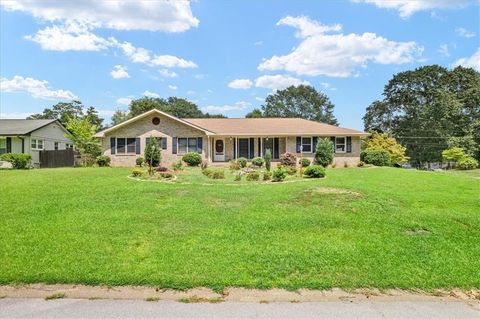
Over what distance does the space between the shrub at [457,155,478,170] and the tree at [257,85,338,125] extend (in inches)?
1214

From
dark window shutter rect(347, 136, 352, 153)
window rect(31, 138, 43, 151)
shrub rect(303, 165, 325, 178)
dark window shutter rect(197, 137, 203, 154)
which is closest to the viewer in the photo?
shrub rect(303, 165, 325, 178)

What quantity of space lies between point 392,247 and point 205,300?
156 inches

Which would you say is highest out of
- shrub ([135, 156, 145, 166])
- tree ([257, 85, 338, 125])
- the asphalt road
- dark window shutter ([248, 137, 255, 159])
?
tree ([257, 85, 338, 125])

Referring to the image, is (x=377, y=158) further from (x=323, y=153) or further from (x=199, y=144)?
(x=199, y=144)

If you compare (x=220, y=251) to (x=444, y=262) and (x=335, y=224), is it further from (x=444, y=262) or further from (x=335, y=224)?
(x=444, y=262)

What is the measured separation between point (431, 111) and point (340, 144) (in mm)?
26213

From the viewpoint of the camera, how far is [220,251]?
264 inches

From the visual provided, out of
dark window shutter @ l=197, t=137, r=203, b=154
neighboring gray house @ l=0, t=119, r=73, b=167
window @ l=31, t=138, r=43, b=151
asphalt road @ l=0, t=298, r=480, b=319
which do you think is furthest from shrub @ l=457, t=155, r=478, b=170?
window @ l=31, t=138, r=43, b=151

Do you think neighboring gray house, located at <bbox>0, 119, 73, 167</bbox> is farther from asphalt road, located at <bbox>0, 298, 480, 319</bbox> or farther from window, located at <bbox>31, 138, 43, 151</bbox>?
asphalt road, located at <bbox>0, 298, 480, 319</bbox>

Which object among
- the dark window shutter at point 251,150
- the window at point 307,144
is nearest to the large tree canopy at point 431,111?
the window at point 307,144

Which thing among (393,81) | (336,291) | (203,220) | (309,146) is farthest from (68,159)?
(393,81)

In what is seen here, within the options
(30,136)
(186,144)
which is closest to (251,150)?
(186,144)

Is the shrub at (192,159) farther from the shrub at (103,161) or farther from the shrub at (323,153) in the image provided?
the shrub at (323,153)

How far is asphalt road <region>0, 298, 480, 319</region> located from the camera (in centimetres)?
456
